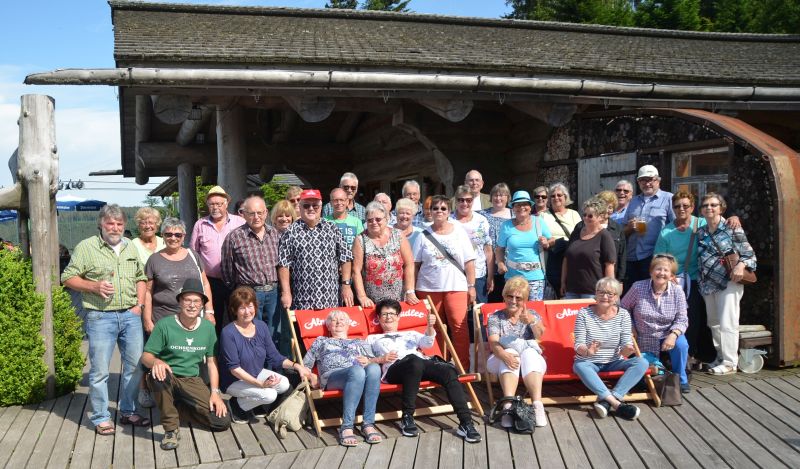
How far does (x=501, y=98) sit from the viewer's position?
7.23 meters

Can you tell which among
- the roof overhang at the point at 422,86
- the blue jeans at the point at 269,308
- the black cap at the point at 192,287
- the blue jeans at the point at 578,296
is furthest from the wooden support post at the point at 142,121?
the blue jeans at the point at 578,296

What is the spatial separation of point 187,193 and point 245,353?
28.7 ft

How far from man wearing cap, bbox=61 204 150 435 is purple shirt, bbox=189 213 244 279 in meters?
0.56

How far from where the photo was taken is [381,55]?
716cm

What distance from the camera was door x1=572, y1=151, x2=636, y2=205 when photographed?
24.5 ft

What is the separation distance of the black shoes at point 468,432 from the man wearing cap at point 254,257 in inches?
67.4

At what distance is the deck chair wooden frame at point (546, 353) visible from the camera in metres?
4.97

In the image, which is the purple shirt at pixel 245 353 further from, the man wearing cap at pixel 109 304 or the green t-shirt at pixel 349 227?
the green t-shirt at pixel 349 227

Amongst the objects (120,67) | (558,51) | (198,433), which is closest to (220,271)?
(198,433)

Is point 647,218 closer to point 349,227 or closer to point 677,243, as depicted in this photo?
point 677,243

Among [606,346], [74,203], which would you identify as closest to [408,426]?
[606,346]

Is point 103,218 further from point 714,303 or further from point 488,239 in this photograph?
point 714,303

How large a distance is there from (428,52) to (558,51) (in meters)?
2.18

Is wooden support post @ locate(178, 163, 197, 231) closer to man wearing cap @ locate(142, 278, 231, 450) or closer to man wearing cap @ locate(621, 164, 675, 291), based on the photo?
man wearing cap @ locate(142, 278, 231, 450)
